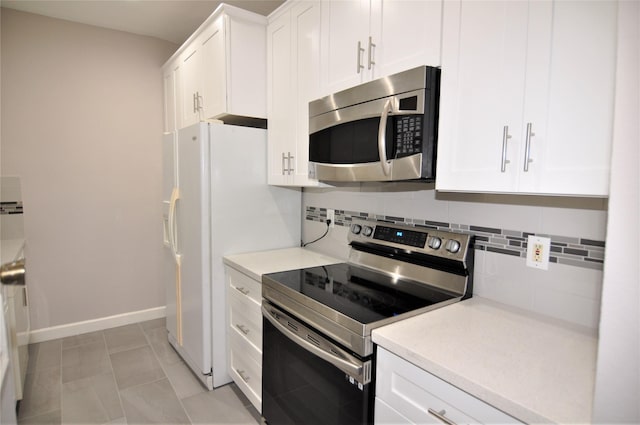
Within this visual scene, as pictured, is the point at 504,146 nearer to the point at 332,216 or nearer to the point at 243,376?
the point at 332,216

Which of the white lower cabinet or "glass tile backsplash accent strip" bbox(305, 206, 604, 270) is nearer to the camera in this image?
"glass tile backsplash accent strip" bbox(305, 206, 604, 270)

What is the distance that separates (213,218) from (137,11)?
5.88 ft

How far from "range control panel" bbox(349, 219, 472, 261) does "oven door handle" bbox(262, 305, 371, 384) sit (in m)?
0.64

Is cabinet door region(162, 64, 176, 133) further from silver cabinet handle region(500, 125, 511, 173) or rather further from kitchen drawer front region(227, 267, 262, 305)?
silver cabinet handle region(500, 125, 511, 173)

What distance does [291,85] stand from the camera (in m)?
2.13

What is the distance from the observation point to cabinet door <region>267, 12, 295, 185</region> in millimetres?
2156

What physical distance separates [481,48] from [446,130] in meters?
0.28

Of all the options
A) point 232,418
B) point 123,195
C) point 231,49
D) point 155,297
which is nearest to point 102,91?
point 123,195

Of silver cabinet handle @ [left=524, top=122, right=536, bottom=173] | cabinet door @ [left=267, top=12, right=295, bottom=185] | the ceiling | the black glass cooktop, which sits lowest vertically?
the black glass cooktop

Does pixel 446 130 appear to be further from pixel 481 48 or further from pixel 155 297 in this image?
pixel 155 297

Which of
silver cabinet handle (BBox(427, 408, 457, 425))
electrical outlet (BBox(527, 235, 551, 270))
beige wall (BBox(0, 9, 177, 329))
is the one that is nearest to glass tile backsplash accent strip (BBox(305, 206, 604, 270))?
electrical outlet (BBox(527, 235, 551, 270))

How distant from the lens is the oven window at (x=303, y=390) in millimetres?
1272

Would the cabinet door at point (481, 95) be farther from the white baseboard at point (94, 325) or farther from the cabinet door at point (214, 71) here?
the white baseboard at point (94, 325)

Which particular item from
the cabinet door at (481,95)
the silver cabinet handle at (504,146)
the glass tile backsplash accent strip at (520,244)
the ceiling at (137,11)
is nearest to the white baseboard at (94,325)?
the ceiling at (137,11)
